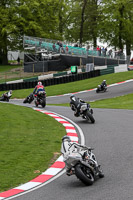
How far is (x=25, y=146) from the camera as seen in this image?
10805 mm

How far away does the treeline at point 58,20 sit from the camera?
2201 inches

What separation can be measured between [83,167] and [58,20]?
55041 mm

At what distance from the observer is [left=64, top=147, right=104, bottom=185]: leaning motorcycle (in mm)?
7055

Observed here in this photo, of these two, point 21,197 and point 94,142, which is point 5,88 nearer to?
point 94,142

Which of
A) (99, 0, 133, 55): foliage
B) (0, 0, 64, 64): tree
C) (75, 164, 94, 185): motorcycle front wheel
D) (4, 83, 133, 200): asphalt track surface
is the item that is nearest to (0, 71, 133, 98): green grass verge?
(4, 83, 133, 200): asphalt track surface

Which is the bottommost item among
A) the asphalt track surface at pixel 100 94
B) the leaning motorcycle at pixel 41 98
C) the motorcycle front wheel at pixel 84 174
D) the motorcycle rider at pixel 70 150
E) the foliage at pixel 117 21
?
the asphalt track surface at pixel 100 94

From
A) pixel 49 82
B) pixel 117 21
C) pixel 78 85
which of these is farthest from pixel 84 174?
pixel 117 21

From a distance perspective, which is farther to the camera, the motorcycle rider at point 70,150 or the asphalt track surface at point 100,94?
the asphalt track surface at point 100,94

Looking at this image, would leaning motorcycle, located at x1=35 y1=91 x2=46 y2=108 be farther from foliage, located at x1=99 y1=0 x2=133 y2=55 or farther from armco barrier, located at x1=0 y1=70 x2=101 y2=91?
foliage, located at x1=99 y1=0 x2=133 y2=55

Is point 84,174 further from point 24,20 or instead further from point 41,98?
point 24,20

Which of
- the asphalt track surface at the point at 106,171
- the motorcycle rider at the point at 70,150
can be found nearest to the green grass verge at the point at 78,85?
the asphalt track surface at the point at 106,171

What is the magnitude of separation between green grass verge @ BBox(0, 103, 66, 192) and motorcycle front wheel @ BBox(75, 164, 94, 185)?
1.24 meters

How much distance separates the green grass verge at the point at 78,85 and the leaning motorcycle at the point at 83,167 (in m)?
25.4

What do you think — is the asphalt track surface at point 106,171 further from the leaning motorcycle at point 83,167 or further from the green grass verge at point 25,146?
the green grass verge at point 25,146
